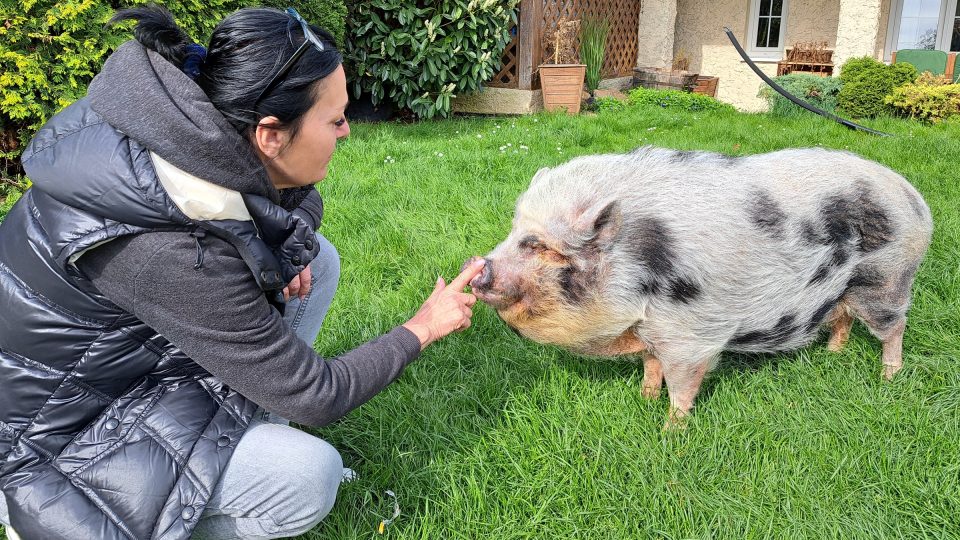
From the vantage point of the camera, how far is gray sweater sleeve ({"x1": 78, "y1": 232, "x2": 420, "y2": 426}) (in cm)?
179

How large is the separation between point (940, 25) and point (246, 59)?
13.4 m

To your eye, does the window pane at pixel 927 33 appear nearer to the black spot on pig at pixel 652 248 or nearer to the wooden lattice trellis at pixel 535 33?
the wooden lattice trellis at pixel 535 33

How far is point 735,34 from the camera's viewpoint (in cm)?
1369

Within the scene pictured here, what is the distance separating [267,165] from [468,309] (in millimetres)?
803

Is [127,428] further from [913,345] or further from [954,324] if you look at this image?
[954,324]

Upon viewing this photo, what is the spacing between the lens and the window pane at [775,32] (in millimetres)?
13391

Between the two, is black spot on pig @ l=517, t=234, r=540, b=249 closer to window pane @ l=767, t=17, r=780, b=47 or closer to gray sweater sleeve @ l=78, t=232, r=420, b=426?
gray sweater sleeve @ l=78, t=232, r=420, b=426

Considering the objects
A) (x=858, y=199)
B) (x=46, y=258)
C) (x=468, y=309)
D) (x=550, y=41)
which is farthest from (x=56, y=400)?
(x=550, y=41)

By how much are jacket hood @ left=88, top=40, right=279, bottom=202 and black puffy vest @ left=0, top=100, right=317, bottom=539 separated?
0.06 metres

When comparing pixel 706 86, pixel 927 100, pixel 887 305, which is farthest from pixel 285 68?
pixel 706 86

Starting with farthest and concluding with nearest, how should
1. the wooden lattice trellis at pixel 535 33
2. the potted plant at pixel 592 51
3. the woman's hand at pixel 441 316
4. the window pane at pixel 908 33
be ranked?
the window pane at pixel 908 33 < the potted plant at pixel 592 51 < the wooden lattice trellis at pixel 535 33 < the woman's hand at pixel 441 316

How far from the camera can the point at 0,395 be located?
1.92m

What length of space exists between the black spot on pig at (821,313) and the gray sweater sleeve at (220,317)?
208cm

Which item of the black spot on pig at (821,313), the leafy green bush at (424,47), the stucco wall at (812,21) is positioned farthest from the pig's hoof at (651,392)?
the stucco wall at (812,21)
